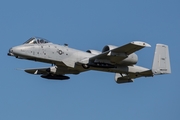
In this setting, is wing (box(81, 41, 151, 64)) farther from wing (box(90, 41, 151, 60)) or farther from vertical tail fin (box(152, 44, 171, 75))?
vertical tail fin (box(152, 44, 171, 75))

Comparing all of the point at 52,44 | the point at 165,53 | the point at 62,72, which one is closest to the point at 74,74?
the point at 62,72

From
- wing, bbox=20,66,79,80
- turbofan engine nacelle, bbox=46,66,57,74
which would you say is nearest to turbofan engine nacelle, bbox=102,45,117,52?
wing, bbox=20,66,79,80

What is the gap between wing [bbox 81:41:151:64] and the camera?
167 ft

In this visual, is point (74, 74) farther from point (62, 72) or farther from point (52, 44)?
point (52, 44)

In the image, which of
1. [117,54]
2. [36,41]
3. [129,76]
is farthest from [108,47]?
[36,41]

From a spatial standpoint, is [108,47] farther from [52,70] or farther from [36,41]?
[36,41]

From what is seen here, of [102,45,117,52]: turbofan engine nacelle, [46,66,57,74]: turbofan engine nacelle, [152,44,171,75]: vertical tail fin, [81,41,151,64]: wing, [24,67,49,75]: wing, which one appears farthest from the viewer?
[24,67,49,75]: wing

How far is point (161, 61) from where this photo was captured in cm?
5594

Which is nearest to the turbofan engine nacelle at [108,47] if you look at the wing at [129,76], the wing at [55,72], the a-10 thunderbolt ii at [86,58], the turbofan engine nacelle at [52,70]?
the a-10 thunderbolt ii at [86,58]

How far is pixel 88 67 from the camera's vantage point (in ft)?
174

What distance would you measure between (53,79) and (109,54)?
6713 mm

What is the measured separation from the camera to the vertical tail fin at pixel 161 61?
5569cm

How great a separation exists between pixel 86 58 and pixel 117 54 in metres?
2.85

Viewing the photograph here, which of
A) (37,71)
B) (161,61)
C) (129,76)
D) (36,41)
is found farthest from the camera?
(129,76)
